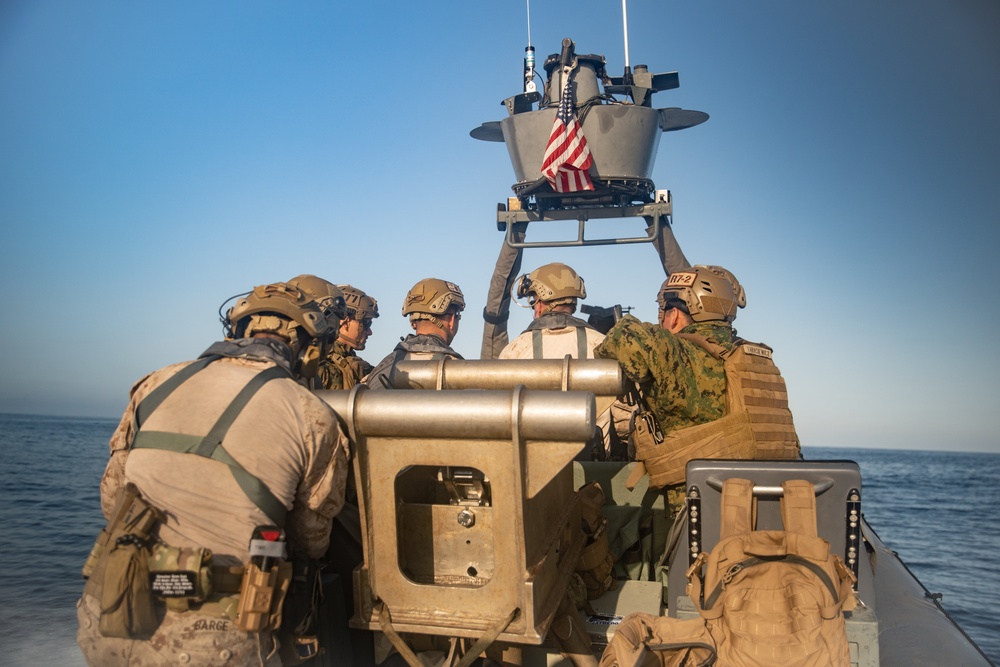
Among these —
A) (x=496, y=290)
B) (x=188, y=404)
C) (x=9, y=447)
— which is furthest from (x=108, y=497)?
(x=9, y=447)

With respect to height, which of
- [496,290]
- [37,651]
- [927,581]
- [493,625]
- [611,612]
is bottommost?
[927,581]

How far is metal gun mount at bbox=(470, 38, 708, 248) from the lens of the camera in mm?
8531

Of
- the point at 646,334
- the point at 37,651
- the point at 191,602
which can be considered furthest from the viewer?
the point at 37,651

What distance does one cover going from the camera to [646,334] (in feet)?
12.5

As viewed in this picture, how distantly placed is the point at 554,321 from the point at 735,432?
78.7 inches

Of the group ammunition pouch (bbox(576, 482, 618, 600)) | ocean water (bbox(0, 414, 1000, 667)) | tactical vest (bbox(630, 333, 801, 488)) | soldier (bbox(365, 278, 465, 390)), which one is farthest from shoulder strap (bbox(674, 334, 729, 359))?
ocean water (bbox(0, 414, 1000, 667))

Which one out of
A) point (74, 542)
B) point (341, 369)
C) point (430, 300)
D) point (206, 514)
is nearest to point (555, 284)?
point (430, 300)

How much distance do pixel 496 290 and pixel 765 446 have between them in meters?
5.73

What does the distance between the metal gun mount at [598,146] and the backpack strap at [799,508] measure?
5.94 metres

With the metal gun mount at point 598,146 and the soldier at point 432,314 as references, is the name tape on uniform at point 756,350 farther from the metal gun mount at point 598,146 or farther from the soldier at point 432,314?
the metal gun mount at point 598,146

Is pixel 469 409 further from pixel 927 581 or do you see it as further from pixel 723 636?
pixel 927 581

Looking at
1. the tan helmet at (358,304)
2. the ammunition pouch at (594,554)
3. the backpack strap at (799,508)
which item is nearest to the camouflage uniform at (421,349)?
the tan helmet at (358,304)

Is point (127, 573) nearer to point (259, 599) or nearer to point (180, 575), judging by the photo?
point (180, 575)

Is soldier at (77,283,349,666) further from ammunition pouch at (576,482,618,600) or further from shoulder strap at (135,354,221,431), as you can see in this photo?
ammunition pouch at (576,482,618,600)
